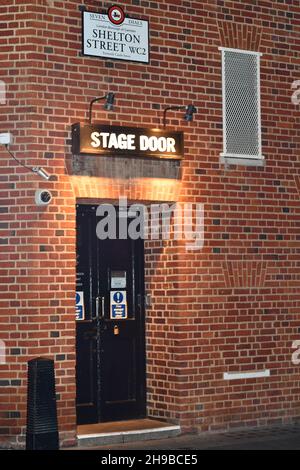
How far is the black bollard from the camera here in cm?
866

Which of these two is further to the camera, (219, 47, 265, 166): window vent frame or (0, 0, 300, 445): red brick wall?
(219, 47, 265, 166): window vent frame

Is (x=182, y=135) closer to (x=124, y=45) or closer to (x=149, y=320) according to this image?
(x=124, y=45)

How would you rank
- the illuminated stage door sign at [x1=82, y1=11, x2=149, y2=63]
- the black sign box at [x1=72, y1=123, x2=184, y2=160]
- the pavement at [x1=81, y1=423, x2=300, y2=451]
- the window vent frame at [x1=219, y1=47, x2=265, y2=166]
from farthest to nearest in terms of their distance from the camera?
the window vent frame at [x1=219, y1=47, x2=265, y2=166], the illuminated stage door sign at [x1=82, y1=11, x2=149, y2=63], the black sign box at [x1=72, y1=123, x2=184, y2=160], the pavement at [x1=81, y1=423, x2=300, y2=451]

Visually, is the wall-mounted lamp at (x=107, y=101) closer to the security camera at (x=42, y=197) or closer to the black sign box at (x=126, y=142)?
the black sign box at (x=126, y=142)

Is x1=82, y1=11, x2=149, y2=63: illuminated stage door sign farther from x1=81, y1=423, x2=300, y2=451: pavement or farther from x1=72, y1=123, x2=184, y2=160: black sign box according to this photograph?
x1=81, y1=423, x2=300, y2=451: pavement

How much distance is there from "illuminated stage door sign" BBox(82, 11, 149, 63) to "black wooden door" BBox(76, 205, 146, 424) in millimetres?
1998

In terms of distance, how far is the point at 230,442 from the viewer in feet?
34.2

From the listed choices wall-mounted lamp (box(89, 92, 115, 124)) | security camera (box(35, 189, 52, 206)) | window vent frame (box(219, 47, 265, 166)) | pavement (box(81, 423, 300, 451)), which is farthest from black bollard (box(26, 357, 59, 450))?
window vent frame (box(219, 47, 265, 166))

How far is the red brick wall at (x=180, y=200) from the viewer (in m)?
9.98

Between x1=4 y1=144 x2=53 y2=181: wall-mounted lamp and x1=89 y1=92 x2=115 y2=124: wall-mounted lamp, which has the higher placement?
x1=89 y1=92 x2=115 y2=124: wall-mounted lamp

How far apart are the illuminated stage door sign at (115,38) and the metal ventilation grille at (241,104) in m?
1.34

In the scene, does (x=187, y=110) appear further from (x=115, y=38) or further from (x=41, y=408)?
(x=41, y=408)

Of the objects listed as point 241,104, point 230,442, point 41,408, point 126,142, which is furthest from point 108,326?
point 241,104

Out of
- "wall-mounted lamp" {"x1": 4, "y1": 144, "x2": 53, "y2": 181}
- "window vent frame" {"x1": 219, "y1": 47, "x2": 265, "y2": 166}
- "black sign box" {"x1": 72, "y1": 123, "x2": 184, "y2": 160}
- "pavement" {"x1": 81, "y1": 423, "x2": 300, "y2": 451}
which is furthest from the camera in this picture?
"window vent frame" {"x1": 219, "y1": 47, "x2": 265, "y2": 166}
